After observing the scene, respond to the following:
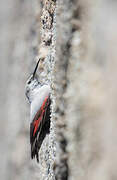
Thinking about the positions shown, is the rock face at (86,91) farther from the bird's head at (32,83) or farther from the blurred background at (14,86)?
the blurred background at (14,86)

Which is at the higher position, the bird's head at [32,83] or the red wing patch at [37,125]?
the bird's head at [32,83]

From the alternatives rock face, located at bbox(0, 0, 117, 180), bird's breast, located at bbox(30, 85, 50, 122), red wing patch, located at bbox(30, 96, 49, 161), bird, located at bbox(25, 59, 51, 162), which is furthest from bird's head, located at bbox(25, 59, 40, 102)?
rock face, located at bbox(0, 0, 117, 180)

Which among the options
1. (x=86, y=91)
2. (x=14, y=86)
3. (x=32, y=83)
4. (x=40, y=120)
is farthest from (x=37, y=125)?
(x=14, y=86)

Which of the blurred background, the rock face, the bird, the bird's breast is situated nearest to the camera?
the rock face

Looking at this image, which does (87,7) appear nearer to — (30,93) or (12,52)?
(30,93)

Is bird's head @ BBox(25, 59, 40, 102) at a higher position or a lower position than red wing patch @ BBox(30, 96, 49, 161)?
higher

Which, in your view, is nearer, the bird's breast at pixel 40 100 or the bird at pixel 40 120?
the bird at pixel 40 120

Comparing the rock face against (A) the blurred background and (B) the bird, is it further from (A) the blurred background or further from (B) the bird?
(A) the blurred background

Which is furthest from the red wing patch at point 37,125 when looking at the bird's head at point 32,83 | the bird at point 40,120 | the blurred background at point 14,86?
the blurred background at point 14,86

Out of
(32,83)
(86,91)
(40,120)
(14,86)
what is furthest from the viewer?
(14,86)

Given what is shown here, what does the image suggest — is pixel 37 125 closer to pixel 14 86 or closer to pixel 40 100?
pixel 40 100

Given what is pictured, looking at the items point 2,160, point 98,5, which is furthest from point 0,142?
point 98,5
